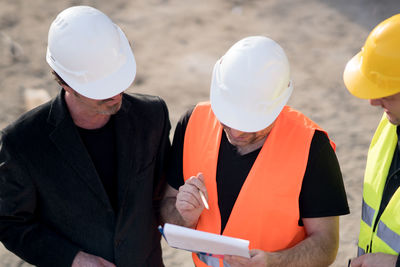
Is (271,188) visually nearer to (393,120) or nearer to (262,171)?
(262,171)

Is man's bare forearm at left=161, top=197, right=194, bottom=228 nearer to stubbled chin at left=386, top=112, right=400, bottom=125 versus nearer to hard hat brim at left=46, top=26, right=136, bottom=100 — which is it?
hard hat brim at left=46, top=26, right=136, bottom=100

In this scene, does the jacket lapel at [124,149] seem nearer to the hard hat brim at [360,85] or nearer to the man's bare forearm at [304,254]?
the man's bare forearm at [304,254]

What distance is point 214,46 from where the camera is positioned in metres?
7.15

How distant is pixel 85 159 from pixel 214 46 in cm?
469

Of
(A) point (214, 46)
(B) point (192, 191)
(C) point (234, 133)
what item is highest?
(C) point (234, 133)

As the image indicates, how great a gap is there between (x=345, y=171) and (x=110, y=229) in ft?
10.6

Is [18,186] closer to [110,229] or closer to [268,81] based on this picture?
[110,229]

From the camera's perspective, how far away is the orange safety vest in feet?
8.91

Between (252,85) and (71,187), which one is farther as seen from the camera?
(71,187)

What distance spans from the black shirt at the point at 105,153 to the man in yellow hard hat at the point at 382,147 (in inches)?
56.9

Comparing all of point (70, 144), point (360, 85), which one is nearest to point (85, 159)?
point (70, 144)

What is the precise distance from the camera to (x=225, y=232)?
2.80 metres

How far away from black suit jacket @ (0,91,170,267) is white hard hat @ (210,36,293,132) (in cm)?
56

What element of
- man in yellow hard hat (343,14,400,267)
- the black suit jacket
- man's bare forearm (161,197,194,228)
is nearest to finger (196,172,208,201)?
man's bare forearm (161,197,194,228)
